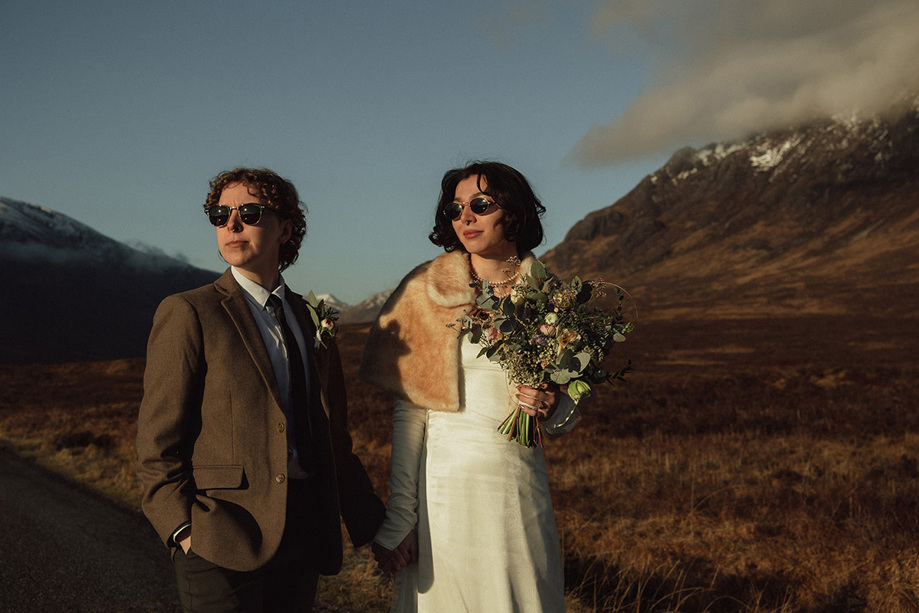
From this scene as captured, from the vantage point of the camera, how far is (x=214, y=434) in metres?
2.31

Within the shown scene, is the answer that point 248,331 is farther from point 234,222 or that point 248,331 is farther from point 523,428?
point 523,428

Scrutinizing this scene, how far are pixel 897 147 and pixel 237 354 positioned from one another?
228 m

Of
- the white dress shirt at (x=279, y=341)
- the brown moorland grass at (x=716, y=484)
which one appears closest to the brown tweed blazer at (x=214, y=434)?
the white dress shirt at (x=279, y=341)

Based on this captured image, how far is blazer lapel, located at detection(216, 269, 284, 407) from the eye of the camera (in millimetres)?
2367

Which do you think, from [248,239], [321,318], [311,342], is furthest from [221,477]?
[248,239]

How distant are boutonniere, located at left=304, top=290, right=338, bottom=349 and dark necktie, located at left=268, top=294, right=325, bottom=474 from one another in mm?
127

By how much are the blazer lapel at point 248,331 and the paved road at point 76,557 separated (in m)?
3.37

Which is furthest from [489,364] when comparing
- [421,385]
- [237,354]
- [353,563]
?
[353,563]

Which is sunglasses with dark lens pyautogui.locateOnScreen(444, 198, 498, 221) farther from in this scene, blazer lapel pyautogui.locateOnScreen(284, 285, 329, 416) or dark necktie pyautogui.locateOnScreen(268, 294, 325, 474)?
dark necktie pyautogui.locateOnScreen(268, 294, 325, 474)

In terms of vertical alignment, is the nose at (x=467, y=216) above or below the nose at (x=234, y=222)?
above

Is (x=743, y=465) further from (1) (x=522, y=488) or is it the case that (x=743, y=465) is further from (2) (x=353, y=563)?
(1) (x=522, y=488)

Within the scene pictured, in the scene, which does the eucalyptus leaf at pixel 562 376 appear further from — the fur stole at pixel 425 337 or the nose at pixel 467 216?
the nose at pixel 467 216

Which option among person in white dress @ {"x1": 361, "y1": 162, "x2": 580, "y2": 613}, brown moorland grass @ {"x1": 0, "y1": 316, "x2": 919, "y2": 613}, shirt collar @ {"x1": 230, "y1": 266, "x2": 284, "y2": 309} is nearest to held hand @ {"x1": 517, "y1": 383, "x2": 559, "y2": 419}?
person in white dress @ {"x1": 361, "y1": 162, "x2": 580, "y2": 613}

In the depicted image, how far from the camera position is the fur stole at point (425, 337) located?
9.76ft
